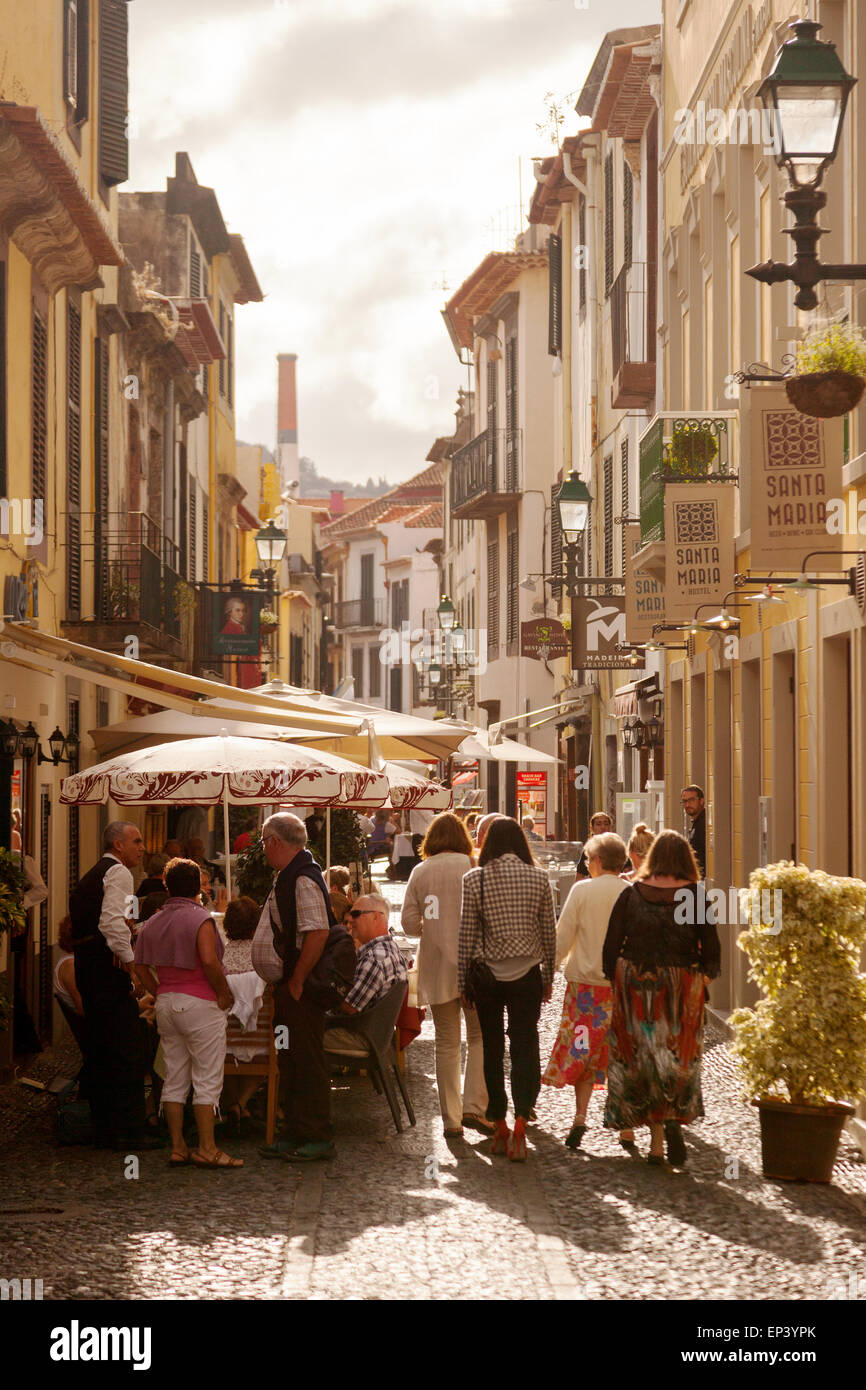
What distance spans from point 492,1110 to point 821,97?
18.2 ft

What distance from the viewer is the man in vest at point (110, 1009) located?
10.5 metres

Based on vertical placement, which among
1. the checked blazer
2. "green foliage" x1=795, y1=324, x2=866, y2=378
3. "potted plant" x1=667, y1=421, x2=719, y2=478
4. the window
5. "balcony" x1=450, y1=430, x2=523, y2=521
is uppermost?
"balcony" x1=450, y1=430, x2=523, y2=521

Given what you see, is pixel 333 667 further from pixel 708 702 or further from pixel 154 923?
pixel 154 923

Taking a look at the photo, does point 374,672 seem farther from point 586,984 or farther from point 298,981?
point 298,981

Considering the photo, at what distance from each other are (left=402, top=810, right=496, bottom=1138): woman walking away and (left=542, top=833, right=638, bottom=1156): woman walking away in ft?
1.51

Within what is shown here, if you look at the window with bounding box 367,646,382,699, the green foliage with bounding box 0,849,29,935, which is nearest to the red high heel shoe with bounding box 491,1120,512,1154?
the green foliage with bounding box 0,849,29,935

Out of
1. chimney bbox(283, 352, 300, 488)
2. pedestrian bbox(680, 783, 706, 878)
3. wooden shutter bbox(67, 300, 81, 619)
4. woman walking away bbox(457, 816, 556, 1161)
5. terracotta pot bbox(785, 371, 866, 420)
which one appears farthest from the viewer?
chimney bbox(283, 352, 300, 488)

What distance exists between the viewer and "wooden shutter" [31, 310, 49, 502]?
1528 cm

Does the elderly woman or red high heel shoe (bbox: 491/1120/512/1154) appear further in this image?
red high heel shoe (bbox: 491/1120/512/1154)

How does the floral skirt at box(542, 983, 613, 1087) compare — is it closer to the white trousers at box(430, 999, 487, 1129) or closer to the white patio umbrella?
the white trousers at box(430, 999, 487, 1129)

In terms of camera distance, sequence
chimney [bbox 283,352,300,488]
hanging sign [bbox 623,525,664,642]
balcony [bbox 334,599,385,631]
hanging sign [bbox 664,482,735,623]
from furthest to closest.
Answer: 1. chimney [bbox 283,352,300,488]
2. balcony [bbox 334,599,385,631]
3. hanging sign [bbox 623,525,664,642]
4. hanging sign [bbox 664,482,735,623]

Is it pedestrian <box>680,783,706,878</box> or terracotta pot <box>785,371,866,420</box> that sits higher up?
terracotta pot <box>785,371,866,420</box>

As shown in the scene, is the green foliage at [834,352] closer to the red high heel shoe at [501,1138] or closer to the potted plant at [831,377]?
the potted plant at [831,377]
